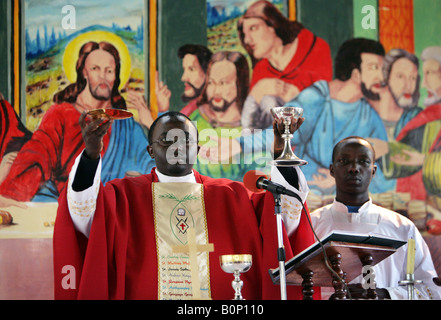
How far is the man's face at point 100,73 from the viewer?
7.25m

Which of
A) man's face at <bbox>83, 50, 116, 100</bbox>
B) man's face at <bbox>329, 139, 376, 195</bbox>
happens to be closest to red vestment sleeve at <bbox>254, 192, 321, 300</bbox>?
man's face at <bbox>329, 139, 376, 195</bbox>

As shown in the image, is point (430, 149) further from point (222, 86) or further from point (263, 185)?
point (263, 185)

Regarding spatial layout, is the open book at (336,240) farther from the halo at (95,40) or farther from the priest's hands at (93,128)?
the halo at (95,40)

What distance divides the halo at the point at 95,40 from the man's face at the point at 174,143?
2.46m

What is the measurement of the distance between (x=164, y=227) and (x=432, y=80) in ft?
12.9

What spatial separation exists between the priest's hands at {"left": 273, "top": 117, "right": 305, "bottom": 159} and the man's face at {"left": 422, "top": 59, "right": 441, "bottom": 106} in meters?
3.57

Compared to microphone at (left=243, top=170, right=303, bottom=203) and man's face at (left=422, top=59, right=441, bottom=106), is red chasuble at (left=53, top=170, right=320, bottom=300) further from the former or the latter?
man's face at (left=422, top=59, right=441, bottom=106)

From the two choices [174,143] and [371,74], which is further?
[371,74]

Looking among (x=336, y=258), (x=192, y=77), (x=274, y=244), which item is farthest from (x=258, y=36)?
(x=336, y=258)

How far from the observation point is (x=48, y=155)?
279 inches

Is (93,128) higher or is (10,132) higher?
(10,132)

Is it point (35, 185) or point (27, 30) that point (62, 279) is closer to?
point (35, 185)

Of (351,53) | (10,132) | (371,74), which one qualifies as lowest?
(10,132)

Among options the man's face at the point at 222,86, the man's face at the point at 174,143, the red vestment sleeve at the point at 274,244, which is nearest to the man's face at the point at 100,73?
the man's face at the point at 222,86
